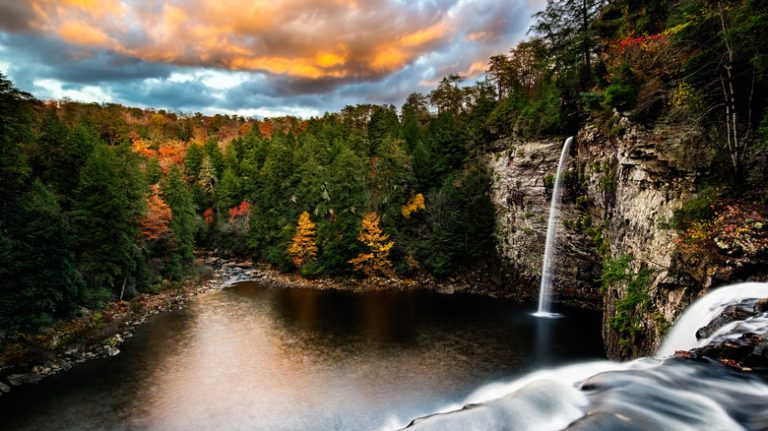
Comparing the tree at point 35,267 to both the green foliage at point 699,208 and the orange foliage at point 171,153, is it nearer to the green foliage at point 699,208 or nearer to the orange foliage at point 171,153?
the green foliage at point 699,208

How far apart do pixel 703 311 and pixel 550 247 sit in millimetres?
19505

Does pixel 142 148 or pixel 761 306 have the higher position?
pixel 142 148

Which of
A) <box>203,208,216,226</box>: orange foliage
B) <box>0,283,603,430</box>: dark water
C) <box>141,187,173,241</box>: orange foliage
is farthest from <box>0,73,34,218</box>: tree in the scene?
<box>203,208,216,226</box>: orange foliage

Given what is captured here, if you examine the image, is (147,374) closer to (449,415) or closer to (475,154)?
(449,415)

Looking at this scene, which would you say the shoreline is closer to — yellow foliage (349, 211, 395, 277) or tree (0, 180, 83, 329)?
tree (0, 180, 83, 329)

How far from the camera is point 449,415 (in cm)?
646

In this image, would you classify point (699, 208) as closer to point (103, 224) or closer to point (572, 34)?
point (572, 34)

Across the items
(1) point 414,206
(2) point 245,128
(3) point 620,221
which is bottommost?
(3) point 620,221

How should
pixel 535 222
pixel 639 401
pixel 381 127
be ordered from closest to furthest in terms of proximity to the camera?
pixel 639 401 < pixel 535 222 < pixel 381 127

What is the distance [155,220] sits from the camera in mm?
34250

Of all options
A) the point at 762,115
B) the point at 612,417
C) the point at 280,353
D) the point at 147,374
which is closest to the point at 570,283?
the point at 762,115

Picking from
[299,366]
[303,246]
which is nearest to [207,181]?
[303,246]

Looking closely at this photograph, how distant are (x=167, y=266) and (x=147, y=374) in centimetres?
1972

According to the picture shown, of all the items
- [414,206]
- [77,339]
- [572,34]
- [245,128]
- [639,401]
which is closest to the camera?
[639,401]
